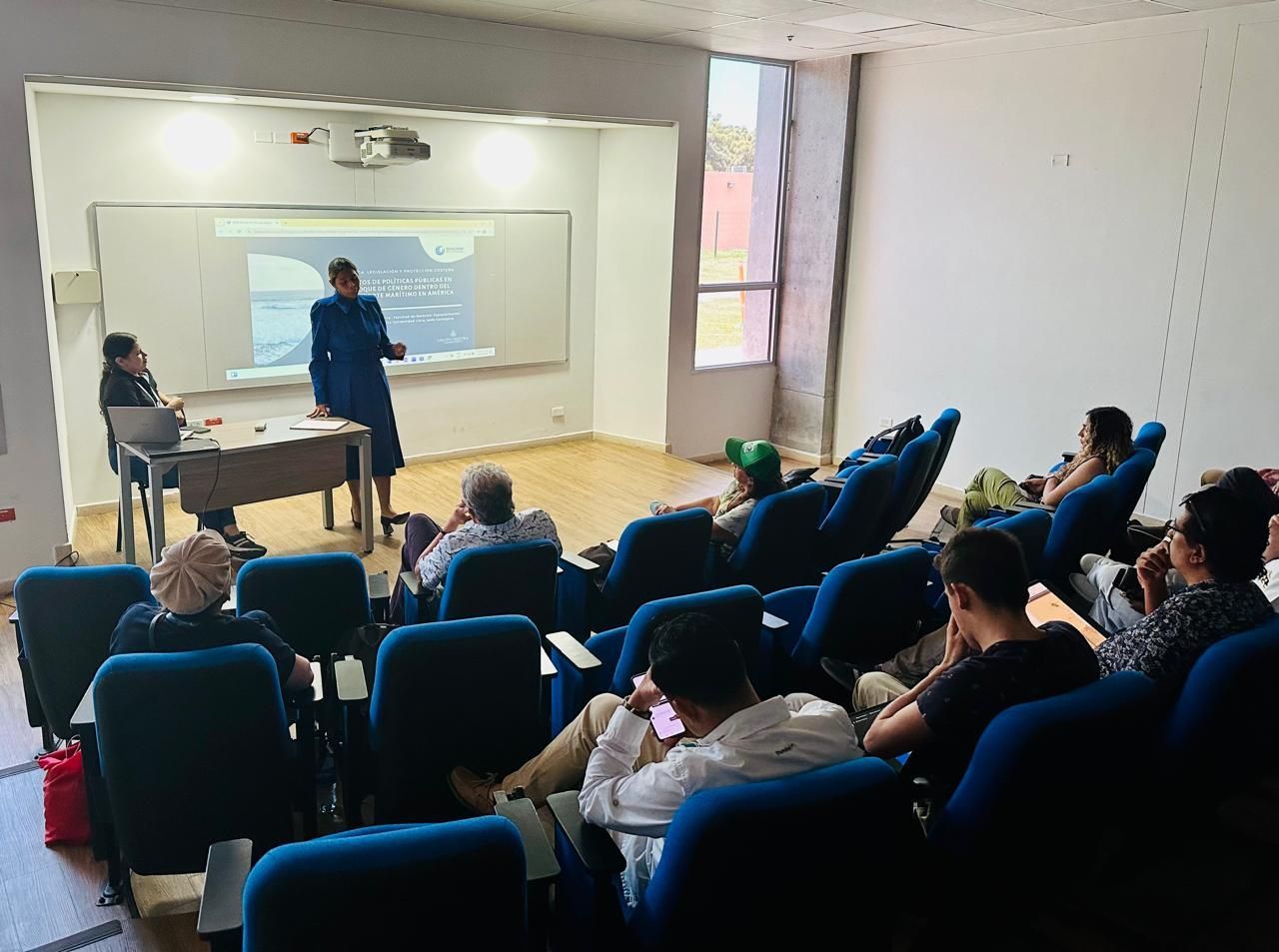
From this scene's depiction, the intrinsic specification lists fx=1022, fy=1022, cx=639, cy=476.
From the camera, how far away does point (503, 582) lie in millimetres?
3463

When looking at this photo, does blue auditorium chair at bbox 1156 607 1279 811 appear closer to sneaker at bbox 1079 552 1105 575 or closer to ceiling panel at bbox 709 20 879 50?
sneaker at bbox 1079 552 1105 575

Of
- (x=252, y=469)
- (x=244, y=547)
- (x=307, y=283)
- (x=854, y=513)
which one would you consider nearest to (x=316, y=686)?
(x=854, y=513)

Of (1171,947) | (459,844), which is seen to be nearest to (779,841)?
(459,844)

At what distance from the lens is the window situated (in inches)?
321

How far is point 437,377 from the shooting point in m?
7.93

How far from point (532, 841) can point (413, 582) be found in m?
1.87

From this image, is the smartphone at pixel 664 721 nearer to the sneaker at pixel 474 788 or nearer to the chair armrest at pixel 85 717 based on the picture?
the sneaker at pixel 474 788

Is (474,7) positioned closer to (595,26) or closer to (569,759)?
(595,26)

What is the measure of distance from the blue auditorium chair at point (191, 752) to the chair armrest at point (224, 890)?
501 millimetres

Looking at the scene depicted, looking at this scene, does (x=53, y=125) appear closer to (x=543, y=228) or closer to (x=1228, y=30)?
(x=543, y=228)

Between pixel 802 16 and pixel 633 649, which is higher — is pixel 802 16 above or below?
above

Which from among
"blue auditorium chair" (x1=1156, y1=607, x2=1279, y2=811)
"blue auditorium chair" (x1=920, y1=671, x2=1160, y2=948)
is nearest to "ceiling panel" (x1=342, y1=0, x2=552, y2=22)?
"blue auditorium chair" (x1=1156, y1=607, x2=1279, y2=811)

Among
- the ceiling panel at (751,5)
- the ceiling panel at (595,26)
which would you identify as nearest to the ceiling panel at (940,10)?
the ceiling panel at (751,5)

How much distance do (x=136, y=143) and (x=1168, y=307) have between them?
6473mm
